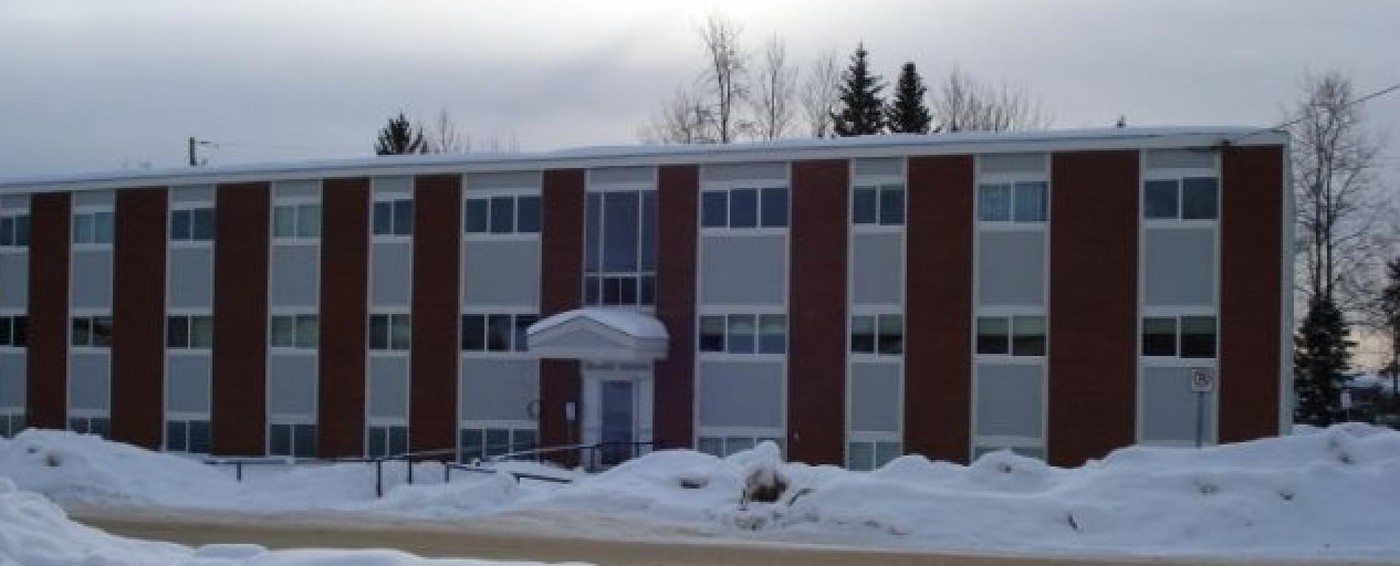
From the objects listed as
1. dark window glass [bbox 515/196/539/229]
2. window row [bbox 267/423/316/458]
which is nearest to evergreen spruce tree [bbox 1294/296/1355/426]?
dark window glass [bbox 515/196/539/229]

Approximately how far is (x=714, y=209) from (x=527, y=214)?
4.27m

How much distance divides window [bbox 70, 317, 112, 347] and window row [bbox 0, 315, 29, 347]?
1.69 meters

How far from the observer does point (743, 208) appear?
33.5 m

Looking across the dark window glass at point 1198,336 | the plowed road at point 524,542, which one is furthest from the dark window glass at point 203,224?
the dark window glass at point 1198,336

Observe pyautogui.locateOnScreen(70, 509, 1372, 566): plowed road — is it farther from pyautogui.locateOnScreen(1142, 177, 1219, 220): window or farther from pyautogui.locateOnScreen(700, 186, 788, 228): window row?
pyautogui.locateOnScreen(1142, 177, 1219, 220): window

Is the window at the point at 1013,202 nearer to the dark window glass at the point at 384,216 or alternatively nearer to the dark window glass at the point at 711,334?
the dark window glass at the point at 711,334

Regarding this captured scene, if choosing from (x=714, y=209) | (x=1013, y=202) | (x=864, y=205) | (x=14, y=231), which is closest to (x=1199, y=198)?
(x=1013, y=202)

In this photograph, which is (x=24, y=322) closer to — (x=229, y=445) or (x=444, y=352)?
(x=229, y=445)

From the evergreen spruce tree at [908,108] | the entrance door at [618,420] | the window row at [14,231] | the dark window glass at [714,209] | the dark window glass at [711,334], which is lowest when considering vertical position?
the entrance door at [618,420]

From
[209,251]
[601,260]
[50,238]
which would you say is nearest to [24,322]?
[50,238]

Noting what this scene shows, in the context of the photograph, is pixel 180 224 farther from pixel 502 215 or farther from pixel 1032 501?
pixel 1032 501

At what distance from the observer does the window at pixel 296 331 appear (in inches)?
1464

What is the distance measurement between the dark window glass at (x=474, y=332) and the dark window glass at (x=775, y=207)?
22.3 ft

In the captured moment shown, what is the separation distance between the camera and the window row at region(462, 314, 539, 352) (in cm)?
3525
